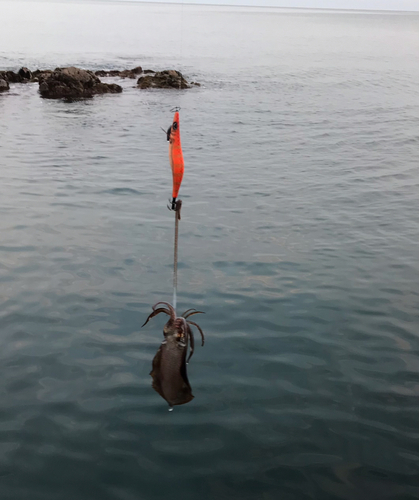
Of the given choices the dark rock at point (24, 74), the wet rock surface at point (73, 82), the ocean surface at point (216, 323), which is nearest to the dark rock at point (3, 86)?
the wet rock surface at point (73, 82)

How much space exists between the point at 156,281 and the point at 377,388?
16.8 ft

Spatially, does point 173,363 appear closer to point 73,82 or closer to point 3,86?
point 73,82

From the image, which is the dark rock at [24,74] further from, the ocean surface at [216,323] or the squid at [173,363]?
the squid at [173,363]

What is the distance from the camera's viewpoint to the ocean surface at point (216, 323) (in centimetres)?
629

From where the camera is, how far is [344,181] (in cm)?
1848

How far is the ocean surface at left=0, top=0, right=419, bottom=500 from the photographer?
20.6 feet

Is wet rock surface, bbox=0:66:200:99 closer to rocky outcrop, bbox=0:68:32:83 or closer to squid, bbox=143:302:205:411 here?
rocky outcrop, bbox=0:68:32:83

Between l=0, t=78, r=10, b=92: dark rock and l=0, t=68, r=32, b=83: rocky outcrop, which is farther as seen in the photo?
l=0, t=68, r=32, b=83: rocky outcrop

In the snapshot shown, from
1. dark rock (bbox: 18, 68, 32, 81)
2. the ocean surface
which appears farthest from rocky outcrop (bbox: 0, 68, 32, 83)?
the ocean surface

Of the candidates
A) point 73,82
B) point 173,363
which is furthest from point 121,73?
point 173,363

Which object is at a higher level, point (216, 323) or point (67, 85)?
point (67, 85)

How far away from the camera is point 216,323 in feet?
30.5

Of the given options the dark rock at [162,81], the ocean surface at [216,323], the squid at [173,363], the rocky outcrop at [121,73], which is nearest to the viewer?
the squid at [173,363]

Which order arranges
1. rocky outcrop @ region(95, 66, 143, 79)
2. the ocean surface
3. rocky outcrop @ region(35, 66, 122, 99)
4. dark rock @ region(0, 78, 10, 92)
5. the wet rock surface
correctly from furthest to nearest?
rocky outcrop @ region(95, 66, 143, 79) → dark rock @ region(0, 78, 10, 92) → the wet rock surface → rocky outcrop @ region(35, 66, 122, 99) → the ocean surface
